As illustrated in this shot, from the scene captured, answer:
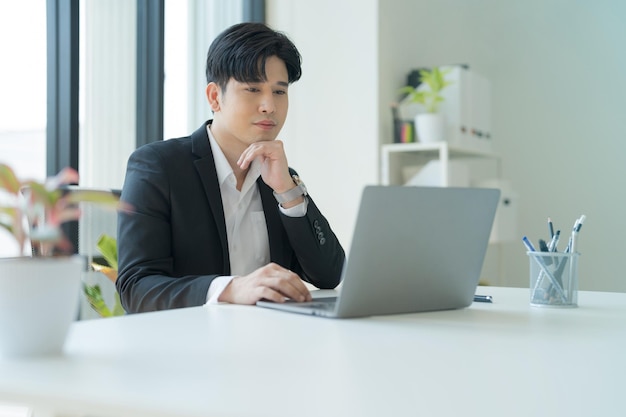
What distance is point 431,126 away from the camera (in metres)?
3.69

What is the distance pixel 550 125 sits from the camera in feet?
16.1

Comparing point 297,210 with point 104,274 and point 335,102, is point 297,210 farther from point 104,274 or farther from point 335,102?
point 335,102

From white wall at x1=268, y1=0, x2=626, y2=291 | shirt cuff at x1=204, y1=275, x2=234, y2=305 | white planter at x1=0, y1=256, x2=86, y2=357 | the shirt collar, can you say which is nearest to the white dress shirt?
the shirt collar

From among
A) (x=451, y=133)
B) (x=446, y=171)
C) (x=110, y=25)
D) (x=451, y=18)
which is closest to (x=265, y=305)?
(x=110, y=25)

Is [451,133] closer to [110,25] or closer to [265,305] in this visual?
[110,25]

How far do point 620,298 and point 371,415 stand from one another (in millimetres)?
1135

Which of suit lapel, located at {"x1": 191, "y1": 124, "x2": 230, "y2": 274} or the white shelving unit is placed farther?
the white shelving unit

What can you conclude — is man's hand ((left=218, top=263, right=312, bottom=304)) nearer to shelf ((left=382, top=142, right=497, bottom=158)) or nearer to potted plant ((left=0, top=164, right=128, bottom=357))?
potted plant ((left=0, top=164, right=128, bottom=357))

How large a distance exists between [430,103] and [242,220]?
2.09 meters

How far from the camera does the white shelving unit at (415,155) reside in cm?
364

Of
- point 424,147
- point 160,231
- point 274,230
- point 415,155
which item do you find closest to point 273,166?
point 274,230

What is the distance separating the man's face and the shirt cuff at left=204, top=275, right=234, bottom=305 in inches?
23.9

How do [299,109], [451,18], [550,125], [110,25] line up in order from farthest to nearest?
[550,125], [451,18], [299,109], [110,25]

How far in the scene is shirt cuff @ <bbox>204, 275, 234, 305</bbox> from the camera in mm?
1325
